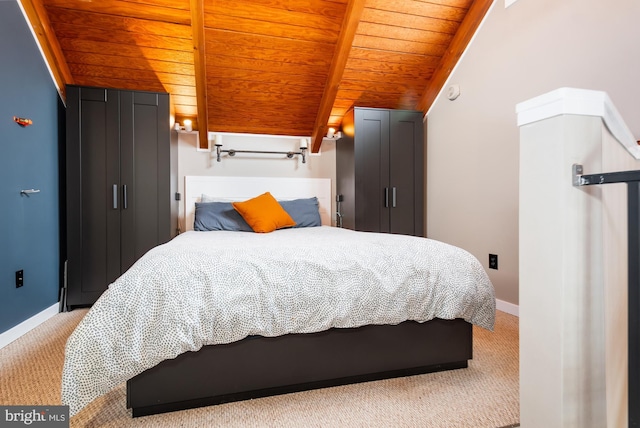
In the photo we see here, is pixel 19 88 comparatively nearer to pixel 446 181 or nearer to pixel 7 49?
pixel 7 49

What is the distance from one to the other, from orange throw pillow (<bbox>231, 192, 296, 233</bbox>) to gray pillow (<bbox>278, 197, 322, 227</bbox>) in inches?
7.6

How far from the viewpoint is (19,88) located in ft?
7.39

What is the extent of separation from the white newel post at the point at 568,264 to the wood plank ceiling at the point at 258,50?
2.20m

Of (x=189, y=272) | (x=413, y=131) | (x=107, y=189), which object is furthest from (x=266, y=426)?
(x=413, y=131)

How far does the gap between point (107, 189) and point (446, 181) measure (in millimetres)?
3169

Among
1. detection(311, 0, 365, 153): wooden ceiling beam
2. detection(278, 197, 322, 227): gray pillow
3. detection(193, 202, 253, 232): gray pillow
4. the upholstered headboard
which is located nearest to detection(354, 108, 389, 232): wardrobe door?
detection(311, 0, 365, 153): wooden ceiling beam

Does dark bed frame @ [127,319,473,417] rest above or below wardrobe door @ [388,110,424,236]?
below

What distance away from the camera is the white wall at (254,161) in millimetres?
3617

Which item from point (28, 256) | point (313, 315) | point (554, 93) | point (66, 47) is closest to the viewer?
point (554, 93)

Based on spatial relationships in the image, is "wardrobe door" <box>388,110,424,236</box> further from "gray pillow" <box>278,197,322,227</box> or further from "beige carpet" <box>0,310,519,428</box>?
"beige carpet" <box>0,310,519,428</box>

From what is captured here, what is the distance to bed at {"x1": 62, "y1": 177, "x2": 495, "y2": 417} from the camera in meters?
1.23

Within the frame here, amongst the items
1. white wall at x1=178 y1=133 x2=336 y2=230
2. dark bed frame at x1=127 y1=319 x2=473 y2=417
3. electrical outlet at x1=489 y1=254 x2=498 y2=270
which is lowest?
dark bed frame at x1=127 y1=319 x2=473 y2=417

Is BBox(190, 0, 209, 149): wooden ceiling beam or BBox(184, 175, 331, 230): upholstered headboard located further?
BBox(184, 175, 331, 230): upholstered headboard

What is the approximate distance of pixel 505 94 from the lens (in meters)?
2.72
